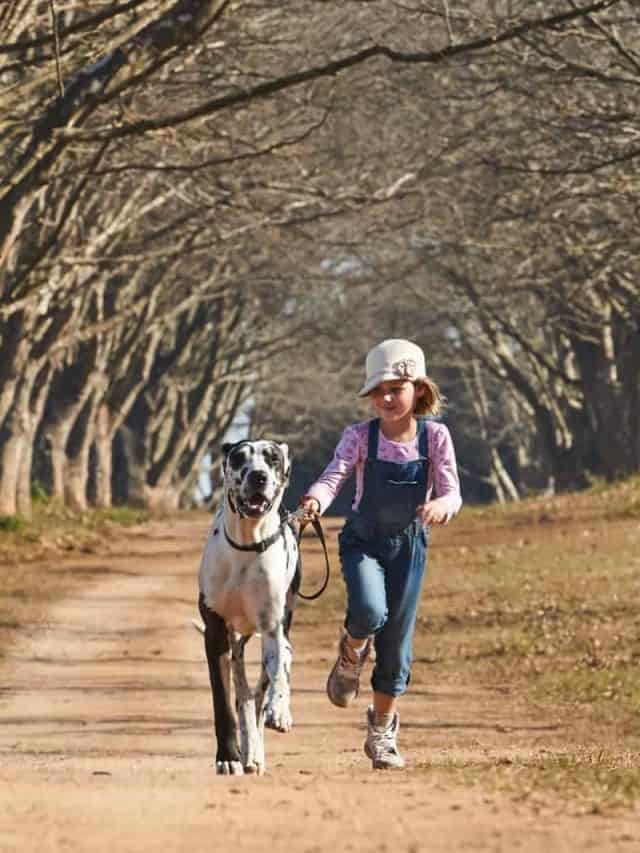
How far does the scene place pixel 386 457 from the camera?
9.94m

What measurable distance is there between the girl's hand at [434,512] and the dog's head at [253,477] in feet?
2.38

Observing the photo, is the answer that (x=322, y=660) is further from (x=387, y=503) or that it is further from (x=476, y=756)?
(x=387, y=503)

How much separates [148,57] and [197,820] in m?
11.4

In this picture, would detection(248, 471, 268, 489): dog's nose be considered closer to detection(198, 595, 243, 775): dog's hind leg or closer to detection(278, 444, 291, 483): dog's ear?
detection(278, 444, 291, 483): dog's ear

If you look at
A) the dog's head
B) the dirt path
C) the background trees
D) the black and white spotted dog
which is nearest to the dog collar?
the black and white spotted dog

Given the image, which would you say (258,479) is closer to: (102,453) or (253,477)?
(253,477)

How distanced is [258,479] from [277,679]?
0.94 m

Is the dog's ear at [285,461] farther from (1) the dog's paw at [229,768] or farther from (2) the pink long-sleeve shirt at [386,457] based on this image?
(1) the dog's paw at [229,768]

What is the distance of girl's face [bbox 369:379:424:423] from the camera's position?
981 centimetres

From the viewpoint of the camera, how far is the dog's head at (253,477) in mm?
9812

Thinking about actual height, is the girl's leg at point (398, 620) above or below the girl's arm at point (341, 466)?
below

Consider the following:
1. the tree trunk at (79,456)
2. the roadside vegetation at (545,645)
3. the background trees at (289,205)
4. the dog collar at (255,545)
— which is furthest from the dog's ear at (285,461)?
the tree trunk at (79,456)

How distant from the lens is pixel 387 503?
995cm

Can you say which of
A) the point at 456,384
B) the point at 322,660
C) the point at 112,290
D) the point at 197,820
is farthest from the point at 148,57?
the point at 456,384
